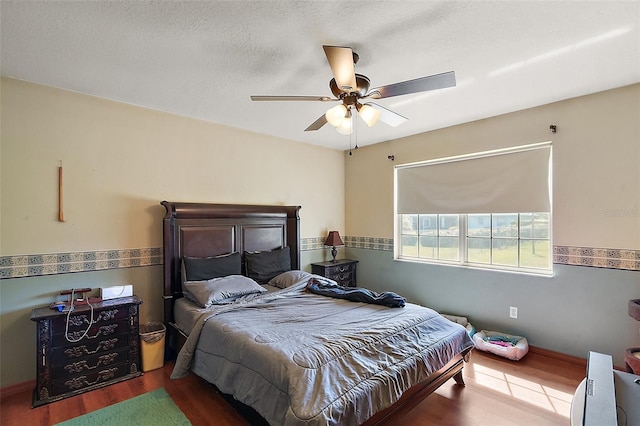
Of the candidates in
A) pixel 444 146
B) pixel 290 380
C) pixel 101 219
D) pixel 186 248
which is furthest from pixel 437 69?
pixel 101 219

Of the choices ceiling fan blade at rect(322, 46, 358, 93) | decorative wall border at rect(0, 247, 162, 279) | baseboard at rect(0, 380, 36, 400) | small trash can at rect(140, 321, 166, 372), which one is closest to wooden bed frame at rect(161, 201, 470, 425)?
small trash can at rect(140, 321, 166, 372)

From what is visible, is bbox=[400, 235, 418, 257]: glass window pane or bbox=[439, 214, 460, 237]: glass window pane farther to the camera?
bbox=[400, 235, 418, 257]: glass window pane

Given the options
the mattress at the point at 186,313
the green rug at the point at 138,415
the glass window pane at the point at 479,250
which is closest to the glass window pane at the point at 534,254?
the glass window pane at the point at 479,250

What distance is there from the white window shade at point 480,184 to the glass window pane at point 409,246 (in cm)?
39

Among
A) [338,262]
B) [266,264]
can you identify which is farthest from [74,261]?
[338,262]

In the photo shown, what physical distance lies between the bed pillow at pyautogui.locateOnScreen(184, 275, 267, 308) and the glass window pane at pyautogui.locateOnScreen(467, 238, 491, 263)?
2.57m

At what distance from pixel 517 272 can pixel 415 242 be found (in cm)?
131

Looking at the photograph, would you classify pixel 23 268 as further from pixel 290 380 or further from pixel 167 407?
pixel 290 380

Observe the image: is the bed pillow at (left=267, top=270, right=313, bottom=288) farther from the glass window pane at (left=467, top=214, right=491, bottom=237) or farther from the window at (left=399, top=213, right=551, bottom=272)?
the glass window pane at (left=467, top=214, right=491, bottom=237)

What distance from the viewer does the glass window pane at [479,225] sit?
3693 mm

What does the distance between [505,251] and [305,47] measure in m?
3.10

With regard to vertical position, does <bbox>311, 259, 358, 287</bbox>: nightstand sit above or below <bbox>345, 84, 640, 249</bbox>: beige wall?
below

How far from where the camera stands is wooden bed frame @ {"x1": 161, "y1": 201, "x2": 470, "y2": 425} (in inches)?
120

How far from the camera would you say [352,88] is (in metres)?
2.02
